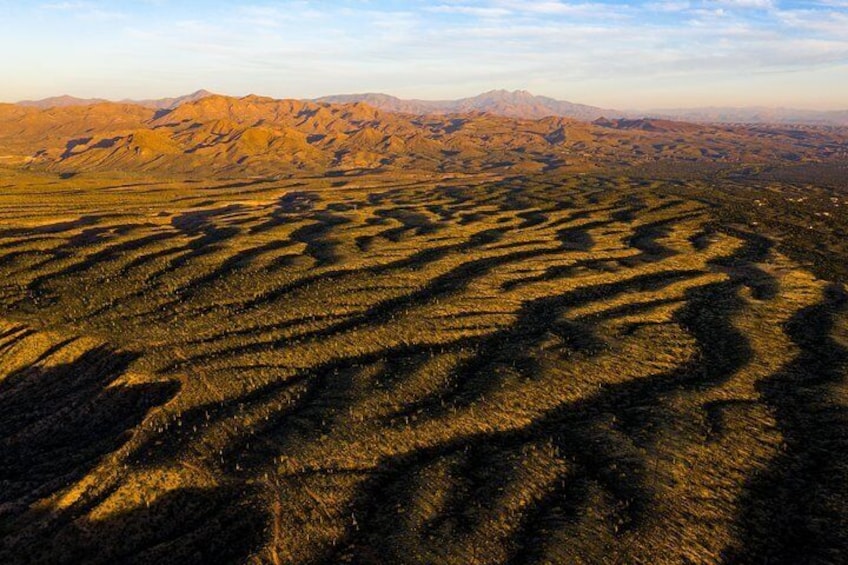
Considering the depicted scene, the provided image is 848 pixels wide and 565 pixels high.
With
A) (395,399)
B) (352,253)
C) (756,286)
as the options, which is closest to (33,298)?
(352,253)

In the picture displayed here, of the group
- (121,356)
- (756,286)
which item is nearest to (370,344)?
(121,356)

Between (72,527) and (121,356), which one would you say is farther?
(121,356)

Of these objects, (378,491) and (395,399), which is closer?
(378,491)

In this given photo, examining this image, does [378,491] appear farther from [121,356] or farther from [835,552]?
[121,356]

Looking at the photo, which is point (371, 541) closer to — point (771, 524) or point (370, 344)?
point (771, 524)

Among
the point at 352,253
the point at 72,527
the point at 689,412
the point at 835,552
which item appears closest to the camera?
the point at 835,552

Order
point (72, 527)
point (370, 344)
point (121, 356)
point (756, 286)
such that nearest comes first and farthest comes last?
1. point (72, 527)
2. point (121, 356)
3. point (370, 344)
4. point (756, 286)
